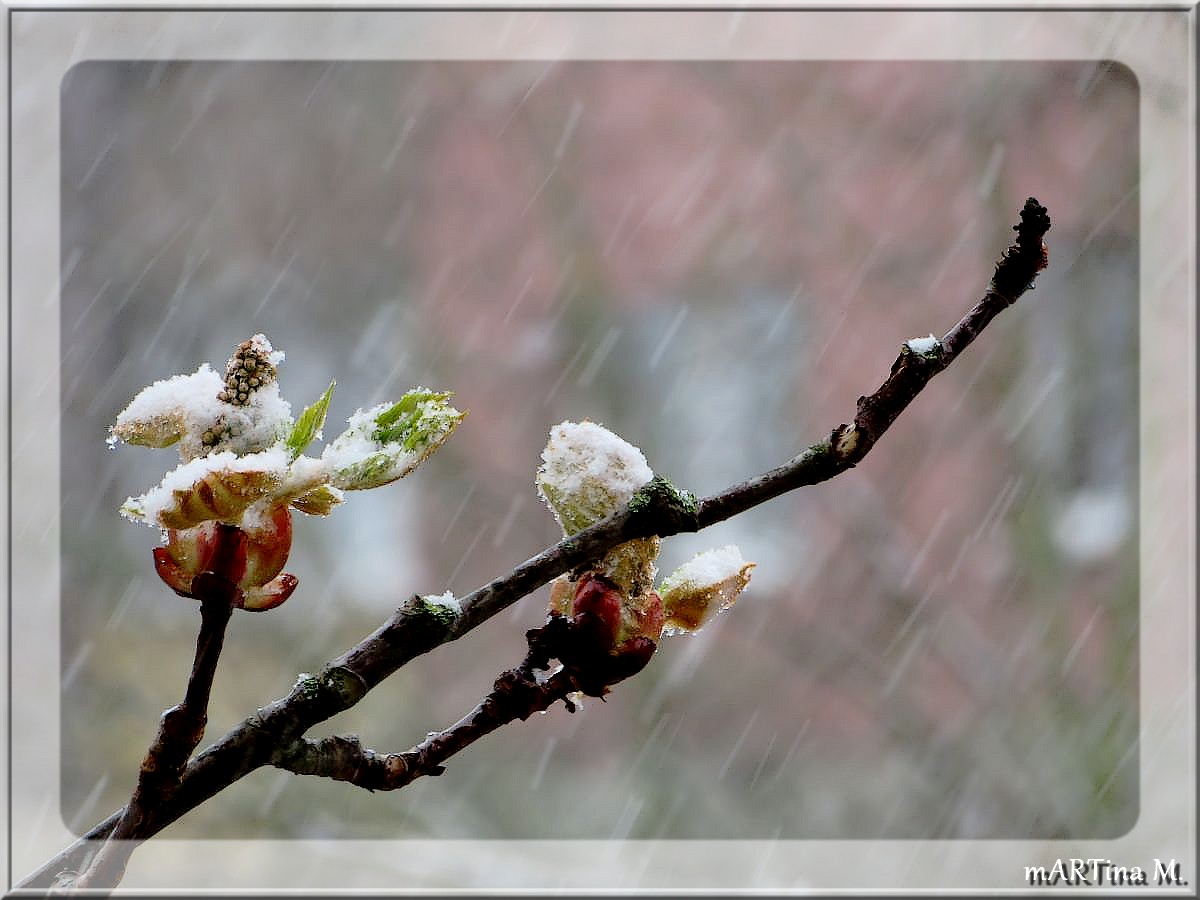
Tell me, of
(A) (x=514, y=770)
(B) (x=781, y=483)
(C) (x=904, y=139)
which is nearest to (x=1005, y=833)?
(A) (x=514, y=770)

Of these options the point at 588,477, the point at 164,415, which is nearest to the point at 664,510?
the point at 588,477

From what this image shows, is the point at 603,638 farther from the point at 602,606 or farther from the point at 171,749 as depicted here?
the point at 171,749

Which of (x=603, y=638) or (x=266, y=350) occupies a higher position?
(x=266, y=350)

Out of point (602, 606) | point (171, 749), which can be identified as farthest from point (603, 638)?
point (171, 749)

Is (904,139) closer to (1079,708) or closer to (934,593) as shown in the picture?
(934,593)

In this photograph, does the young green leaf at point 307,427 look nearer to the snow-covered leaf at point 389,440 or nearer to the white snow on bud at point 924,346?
the snow-covered leaf at point 389,440

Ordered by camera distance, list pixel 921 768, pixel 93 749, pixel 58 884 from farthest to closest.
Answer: pixel 921 768 → pixel 93 749 → pixel 58 884
